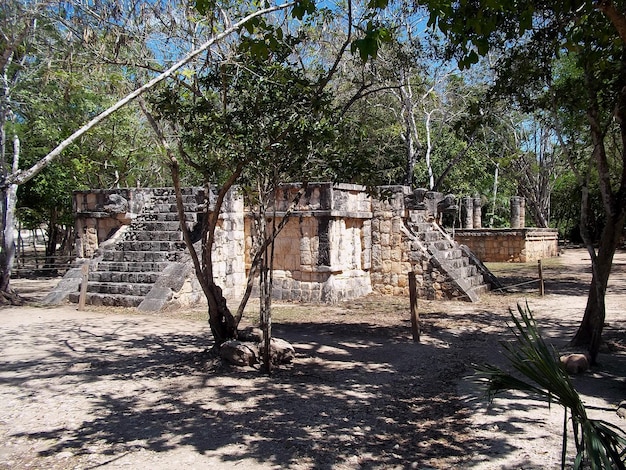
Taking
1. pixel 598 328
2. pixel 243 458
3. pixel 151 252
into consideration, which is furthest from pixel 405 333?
pixel 151 252

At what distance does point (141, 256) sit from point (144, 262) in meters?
0.24

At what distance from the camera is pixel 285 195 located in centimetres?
1291

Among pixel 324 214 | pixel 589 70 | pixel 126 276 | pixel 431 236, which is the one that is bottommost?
pixel 126 276

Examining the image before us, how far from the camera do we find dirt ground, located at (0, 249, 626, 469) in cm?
434

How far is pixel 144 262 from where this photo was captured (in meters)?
12.5

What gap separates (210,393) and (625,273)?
1678 centimetres

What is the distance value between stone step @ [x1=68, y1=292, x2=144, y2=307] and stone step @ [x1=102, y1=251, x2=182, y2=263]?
1.05 m

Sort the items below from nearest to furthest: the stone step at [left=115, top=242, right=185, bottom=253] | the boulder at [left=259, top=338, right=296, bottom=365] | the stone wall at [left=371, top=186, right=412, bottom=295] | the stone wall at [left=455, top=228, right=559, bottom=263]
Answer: the boulder at [left=259, top=338, right=296, bottom=365], the stone step at [left=115, top=242, right=185, bottom=253], the stone wall at [left=371, top=186, right=412, bottom=295], the stone wall at [left=455, top=228, right=559, bottom=263]

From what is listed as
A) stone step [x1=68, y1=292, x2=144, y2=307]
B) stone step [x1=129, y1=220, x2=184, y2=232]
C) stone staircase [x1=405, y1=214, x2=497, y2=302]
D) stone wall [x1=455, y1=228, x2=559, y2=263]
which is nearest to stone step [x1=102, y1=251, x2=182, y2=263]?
stone step [x1=129, y1=220, x2=184, y2=232]

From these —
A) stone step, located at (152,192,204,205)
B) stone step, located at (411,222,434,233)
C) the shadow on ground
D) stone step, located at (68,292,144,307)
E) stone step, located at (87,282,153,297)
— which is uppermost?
stone step, located at (152,192,204,205)

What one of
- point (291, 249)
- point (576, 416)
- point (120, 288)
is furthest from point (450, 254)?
point (576, 416)

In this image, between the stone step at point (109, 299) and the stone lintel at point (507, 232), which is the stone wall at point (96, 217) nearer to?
the stone step at point (109, 299)

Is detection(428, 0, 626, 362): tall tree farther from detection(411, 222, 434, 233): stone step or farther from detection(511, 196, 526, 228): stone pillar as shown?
detection(511, 196, 526, 228): stone pillar

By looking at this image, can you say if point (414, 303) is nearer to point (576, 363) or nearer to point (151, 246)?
point (576, 363)
